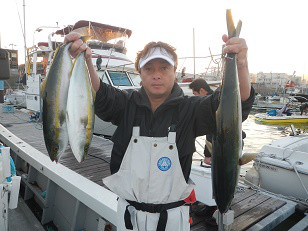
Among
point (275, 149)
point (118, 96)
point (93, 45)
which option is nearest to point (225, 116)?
point (118, 96)

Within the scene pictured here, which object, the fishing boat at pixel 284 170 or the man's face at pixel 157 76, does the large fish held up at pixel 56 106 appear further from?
the fishing boat at pixel 284 170

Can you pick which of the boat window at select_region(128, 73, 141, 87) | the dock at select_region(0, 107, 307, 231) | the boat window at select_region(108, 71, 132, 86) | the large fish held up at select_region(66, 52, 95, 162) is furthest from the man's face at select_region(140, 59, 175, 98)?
the boat window at select_region(128, 73, 141, 87)

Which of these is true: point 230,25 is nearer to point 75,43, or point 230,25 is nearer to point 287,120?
point 75,43

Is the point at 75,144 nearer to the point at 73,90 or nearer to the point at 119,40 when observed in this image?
the point at 73,90

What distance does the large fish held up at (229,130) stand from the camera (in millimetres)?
1698

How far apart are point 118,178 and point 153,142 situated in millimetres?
415

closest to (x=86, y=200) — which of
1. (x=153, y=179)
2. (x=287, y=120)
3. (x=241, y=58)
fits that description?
(x=153, y=179)

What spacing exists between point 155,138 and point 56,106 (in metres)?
0.74

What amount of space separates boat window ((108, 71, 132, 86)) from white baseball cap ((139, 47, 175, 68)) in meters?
9.11

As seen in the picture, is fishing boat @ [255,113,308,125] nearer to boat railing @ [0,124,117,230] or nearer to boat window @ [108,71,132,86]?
boat window @ [108,71,132,86]

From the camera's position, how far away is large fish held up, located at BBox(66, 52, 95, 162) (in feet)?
5.52

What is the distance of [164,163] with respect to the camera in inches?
75.0

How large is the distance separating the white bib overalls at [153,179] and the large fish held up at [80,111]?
394 mm

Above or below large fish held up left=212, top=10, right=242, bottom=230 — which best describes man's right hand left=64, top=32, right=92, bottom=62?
above
